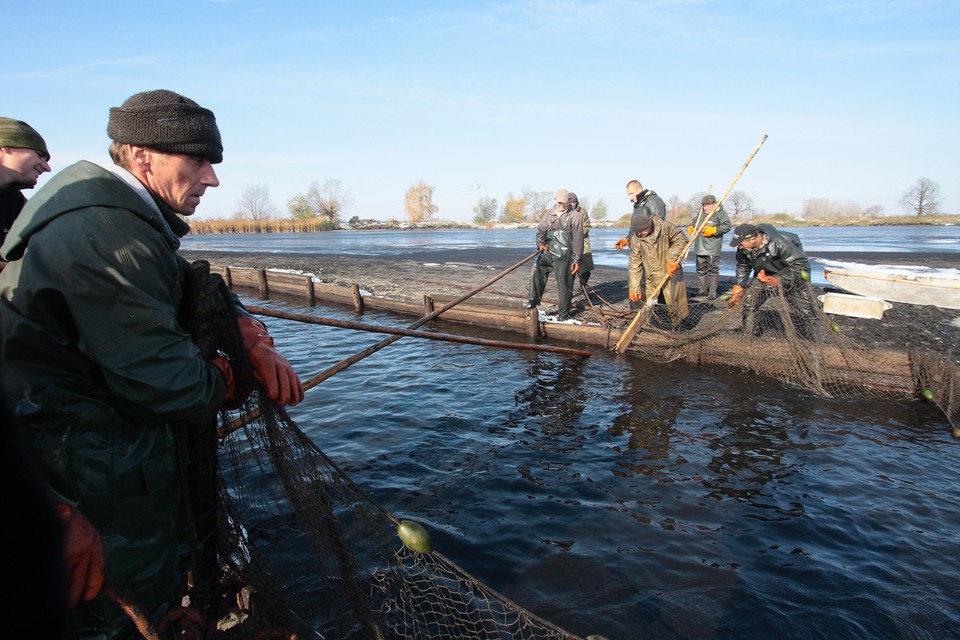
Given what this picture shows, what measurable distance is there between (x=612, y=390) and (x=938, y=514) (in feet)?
11.5

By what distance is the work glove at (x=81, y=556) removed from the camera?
125 centimetres

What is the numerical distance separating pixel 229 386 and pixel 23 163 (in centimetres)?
302

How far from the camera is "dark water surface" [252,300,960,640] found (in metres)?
3.48

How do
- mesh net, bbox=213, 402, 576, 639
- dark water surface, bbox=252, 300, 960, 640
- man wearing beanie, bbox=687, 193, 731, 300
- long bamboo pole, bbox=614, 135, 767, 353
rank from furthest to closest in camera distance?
man wearing beanie, bbox=687, 193, 731, 300 → long bamboo pole, bbox=614, 135, 767, 353 → dark water surface, bbox=252, 300, 960, 640 → mesh net, bbox=213, 402, 576, 639

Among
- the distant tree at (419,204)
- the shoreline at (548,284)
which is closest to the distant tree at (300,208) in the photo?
the distant tree at (419,204)

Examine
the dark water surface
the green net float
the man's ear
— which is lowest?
the dark water surface

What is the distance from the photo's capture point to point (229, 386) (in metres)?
2.12

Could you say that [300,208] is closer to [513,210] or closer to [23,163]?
[513,210]

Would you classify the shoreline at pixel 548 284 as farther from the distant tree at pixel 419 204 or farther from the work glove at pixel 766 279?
the distant tree at pixel 419 204

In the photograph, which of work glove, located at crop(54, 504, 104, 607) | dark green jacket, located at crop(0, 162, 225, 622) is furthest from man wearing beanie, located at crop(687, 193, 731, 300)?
work glove, located at crop(54, 504, 104, 607)

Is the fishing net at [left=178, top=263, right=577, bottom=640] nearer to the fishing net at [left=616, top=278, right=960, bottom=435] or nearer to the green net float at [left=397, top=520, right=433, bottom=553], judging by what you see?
the green net float at [left=397, top=520, right=433, bottom=553]

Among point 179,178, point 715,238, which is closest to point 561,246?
point 715,238

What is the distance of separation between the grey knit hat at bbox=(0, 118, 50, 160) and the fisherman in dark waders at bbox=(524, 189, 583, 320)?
771 centimetres

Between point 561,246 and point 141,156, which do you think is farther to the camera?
point 561,246
